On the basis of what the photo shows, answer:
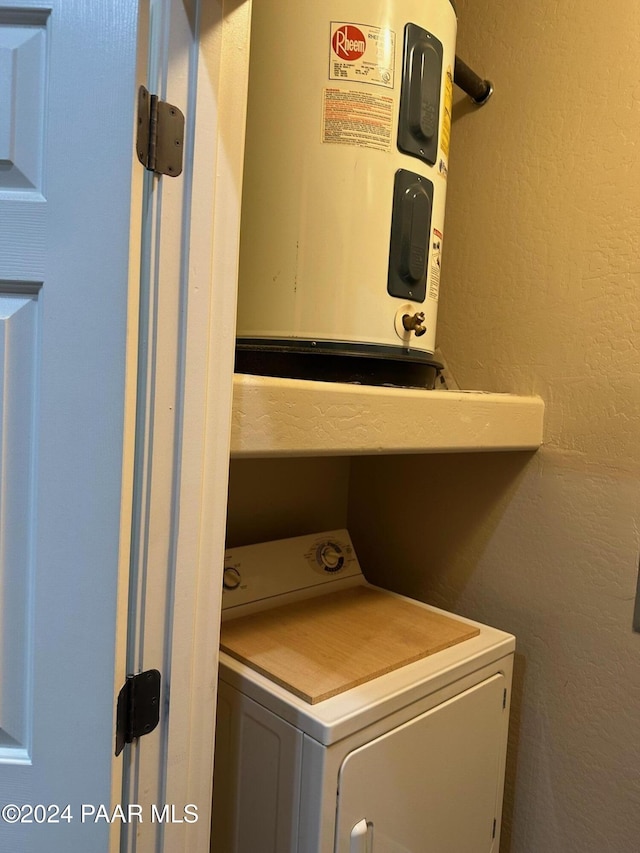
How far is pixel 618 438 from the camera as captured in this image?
1.21m

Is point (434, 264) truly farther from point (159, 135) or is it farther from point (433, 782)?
point (433, 782)

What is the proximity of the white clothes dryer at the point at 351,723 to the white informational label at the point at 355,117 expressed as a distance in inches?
34.8

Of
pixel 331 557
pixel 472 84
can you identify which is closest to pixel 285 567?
pixel 331 557

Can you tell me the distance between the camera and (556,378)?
1.29 meters

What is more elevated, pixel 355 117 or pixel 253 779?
pixel 355 117

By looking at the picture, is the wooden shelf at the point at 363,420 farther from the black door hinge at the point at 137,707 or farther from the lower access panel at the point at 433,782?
the lower access panel at the point at 433,782

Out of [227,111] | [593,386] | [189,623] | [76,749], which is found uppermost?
[227,111]

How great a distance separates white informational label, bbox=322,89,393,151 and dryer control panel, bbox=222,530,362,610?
2.88ft

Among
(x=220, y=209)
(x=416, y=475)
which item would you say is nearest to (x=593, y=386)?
(x=416, y=475)

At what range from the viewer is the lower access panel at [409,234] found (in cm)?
103

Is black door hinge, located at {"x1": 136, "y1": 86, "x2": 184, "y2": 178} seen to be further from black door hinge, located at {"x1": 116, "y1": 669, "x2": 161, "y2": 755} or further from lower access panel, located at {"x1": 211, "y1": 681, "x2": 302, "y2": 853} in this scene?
lower access panel, located at {"x1": 211, "y1": 681, "x2": 302, "y2": 853}

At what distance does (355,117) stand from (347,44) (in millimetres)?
121

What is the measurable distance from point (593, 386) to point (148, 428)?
977mm

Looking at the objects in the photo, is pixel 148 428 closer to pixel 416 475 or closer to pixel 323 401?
pixel 323 401
